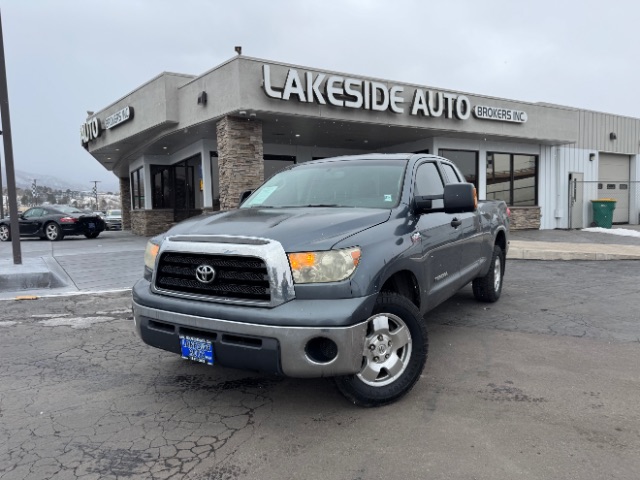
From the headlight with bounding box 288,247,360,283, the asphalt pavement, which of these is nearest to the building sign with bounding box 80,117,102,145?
the asphalt pavement

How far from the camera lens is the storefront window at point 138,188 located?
21.0 m

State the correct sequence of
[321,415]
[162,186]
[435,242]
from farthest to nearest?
1. [162,186]
2. [435,242]
3. [321,415]

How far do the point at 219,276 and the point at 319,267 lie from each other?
2.17 feet

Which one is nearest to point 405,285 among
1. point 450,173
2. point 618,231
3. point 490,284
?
point 450,173

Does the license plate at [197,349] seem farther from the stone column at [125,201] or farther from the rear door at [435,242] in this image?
the stone column at [125,201]

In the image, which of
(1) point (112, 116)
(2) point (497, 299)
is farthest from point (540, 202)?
(1) point (112, 116)

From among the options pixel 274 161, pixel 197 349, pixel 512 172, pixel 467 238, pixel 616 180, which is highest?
pixel 274 161

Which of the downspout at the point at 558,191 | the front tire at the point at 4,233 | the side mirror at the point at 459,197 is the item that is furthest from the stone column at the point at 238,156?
the downspout at the point at 558,191

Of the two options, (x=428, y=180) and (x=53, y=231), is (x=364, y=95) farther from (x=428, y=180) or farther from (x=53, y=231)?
(x=53, y=231)

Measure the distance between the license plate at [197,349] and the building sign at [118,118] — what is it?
14.1 m

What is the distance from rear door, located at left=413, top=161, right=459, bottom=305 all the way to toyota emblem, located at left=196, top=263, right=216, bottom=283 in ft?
5.15

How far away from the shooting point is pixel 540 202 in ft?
64.0

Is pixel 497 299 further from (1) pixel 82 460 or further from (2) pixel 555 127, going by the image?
(2) pixel 555 127

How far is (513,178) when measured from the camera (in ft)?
62.5
